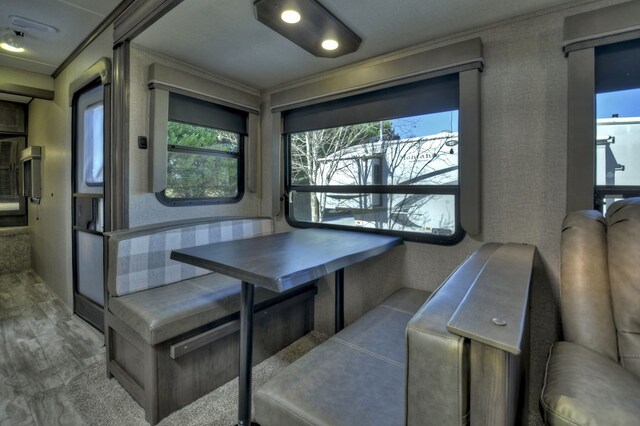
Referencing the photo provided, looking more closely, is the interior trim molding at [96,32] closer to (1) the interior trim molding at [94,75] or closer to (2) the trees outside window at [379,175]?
(1) the interior trim molding at [94,75]

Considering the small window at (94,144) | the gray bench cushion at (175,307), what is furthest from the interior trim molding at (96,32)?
the gray bench cushion at (175,307)

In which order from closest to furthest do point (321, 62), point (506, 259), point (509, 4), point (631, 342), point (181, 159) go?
point (631, 342) → point (506, 259) → point (509, 4) → point (321, 62) → point (181, 159)

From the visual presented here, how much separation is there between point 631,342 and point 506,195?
0.97 metres

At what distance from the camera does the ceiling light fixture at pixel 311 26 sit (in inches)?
63.0

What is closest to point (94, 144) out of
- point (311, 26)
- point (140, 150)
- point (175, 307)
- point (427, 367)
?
point (140, 150)

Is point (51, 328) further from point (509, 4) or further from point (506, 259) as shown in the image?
point (509, 4)

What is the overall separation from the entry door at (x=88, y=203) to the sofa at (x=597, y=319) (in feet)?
9.43

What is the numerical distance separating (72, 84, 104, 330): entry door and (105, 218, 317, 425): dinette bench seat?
786mm

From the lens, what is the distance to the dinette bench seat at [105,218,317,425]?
1562mm

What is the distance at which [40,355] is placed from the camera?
2.15 m

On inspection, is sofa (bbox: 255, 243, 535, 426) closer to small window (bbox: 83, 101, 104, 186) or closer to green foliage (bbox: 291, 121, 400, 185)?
green foliage (bbox: 291, 121, 400, 185)

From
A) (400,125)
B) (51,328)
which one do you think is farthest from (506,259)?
(51,328)

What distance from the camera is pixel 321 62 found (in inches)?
94.3

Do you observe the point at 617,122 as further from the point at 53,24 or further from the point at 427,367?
the point at 53,24
